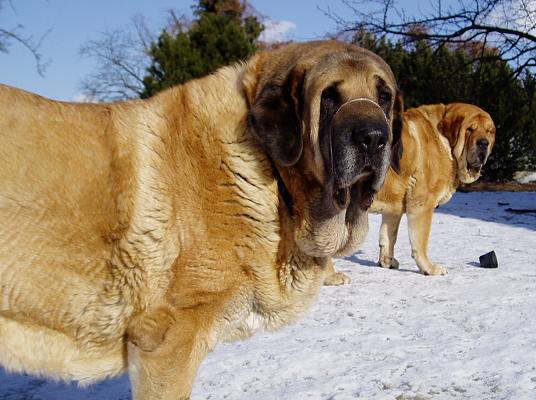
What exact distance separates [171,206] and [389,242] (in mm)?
5089

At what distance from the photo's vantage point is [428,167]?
6.73 m

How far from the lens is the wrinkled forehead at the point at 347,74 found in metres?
2.19

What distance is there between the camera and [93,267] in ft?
7.03

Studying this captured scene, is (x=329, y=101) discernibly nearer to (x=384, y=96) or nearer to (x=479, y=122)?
(x=384, y=96)

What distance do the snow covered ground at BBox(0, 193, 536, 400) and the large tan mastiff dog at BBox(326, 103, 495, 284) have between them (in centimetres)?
80

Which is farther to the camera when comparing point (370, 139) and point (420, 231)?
point (420, 231)

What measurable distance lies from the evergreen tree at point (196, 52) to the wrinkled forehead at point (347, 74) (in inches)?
607

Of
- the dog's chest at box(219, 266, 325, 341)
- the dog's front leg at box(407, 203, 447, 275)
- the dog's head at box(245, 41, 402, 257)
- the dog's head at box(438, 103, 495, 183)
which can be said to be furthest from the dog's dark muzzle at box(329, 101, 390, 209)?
the dog's head at box(438, 103, 495, 183)

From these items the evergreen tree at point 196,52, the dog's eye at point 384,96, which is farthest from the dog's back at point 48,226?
the evergreen tree at point 196,52

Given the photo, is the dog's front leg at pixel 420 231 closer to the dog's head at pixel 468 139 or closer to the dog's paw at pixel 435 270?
the dog's paw at pixel 435 270

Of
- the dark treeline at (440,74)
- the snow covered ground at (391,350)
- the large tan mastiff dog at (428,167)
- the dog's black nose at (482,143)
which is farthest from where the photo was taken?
the dark treeline at (440,74)

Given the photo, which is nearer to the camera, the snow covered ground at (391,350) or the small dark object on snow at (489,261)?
the snow covered ground at (391,350)

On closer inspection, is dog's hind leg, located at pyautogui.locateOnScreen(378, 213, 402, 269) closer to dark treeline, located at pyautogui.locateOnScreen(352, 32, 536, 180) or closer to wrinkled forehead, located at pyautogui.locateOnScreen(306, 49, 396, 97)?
wrinkled forehead, located at pyautogui.locateOnScreen(306, 49, 396, 97)

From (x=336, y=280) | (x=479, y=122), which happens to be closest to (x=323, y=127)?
(x=336, y=280)
